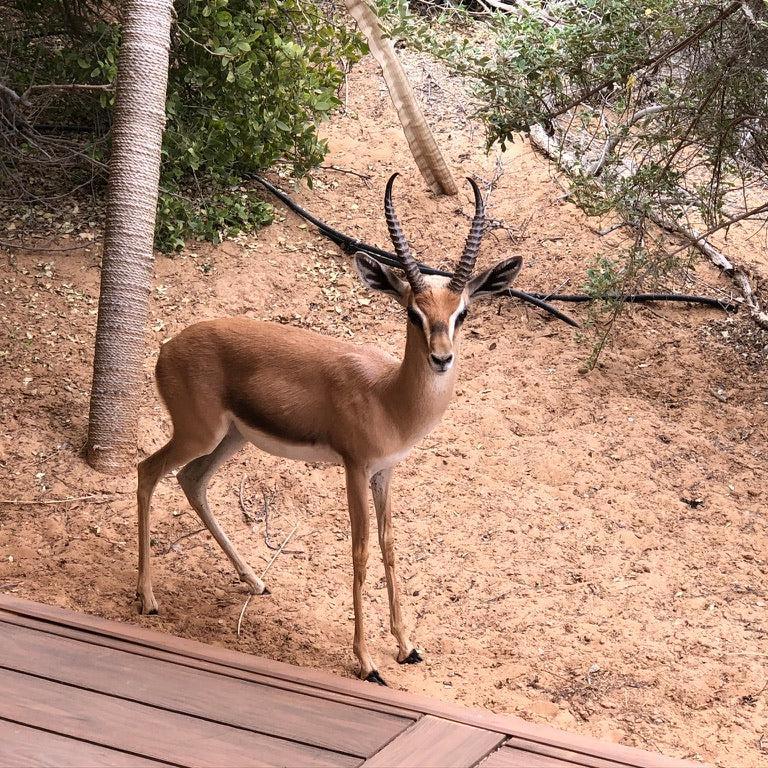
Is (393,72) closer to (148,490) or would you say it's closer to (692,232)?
(692,232)

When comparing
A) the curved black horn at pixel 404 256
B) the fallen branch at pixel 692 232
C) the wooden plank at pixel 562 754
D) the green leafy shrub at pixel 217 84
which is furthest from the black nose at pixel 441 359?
the green leafy shrub at pixel 217 84

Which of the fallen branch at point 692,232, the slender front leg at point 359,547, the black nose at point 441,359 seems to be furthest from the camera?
the fallen branch at point 692,232

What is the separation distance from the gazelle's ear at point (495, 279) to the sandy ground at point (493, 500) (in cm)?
162

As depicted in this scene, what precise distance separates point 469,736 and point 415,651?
1.40 metres

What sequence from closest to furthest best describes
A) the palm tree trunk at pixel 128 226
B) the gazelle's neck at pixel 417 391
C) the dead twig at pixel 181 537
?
the gazelle's neck at pixel 417 391 < the dead twig at pixel 181 537 < the palm tree trunk at pixel 128 226

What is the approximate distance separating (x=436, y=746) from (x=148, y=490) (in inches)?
86.2

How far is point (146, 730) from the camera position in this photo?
2.94 meters

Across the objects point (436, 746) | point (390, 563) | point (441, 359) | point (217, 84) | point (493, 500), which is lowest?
point (493, 500)

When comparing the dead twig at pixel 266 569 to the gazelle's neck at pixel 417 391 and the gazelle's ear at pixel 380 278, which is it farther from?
the gazelle's ear at pixel 380 278

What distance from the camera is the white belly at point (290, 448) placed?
4.28 meters

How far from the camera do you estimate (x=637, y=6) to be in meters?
5.48

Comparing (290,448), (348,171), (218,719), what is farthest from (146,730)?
(348,171)

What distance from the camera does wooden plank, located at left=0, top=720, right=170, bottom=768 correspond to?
2.74 metres

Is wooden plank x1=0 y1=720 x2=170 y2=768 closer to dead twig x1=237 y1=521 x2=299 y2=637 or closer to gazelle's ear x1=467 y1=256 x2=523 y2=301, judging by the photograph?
dead twig x1=237 y1=521 x2=299 y2=637
